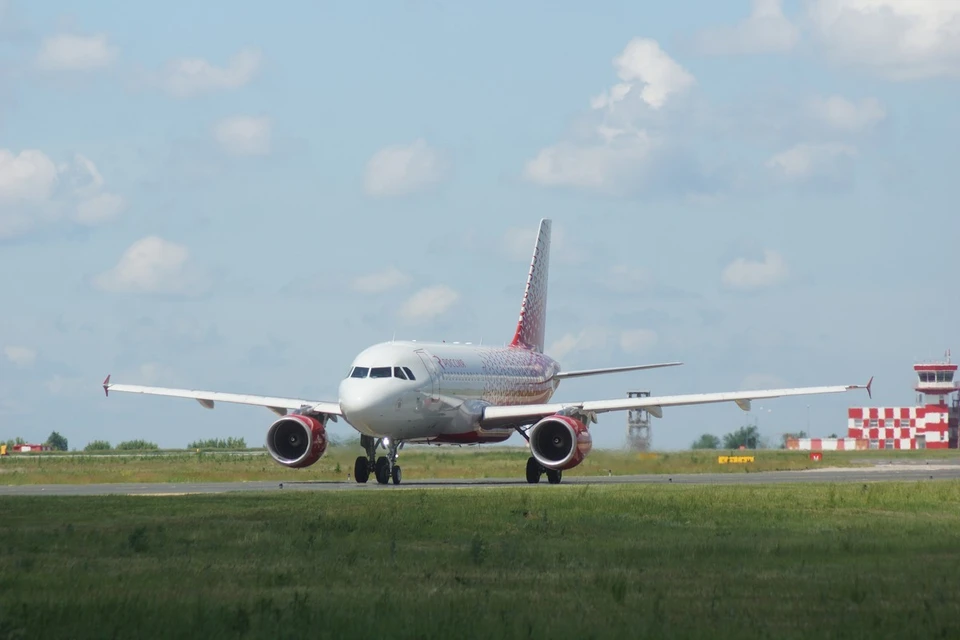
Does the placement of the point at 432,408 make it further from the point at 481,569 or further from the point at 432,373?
the point at 481,569

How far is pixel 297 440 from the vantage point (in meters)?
44.0

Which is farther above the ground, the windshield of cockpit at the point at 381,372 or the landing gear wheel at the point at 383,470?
the windshield of cockpit at the point at 381,372

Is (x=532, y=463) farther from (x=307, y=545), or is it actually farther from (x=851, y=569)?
(x=851, y=569)

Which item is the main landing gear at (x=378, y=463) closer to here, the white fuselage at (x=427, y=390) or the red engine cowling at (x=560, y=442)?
the white fuselage at (x=427, y=390)

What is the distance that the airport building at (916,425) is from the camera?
121812 millimetres

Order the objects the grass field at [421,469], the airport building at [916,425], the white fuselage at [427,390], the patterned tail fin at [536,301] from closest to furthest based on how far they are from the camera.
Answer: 1. the white fuselage at [427,390]
2. the grass field at [421,469]
3. the patterned tail fin at [536,301]
4. the airport building at [916,425]

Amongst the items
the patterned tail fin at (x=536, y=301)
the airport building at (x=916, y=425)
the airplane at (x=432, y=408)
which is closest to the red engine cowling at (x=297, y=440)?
the airplane at (x=432, y=408)

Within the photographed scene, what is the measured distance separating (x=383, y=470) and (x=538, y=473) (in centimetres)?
488

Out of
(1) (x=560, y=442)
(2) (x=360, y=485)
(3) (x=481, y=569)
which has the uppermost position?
(1) (x=560, y=442)

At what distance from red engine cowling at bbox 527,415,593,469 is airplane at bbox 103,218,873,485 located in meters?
0.03

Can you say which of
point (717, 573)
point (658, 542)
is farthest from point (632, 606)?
point (658, 542)

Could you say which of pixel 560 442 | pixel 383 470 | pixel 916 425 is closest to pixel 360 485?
pixel 383 470

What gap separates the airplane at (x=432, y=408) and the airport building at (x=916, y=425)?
7743 cm

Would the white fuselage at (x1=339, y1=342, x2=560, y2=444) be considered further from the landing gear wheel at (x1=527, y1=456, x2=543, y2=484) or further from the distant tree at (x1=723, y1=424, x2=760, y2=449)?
the distant tree at (x1=723, y1=424, x2=760, y2=449)
